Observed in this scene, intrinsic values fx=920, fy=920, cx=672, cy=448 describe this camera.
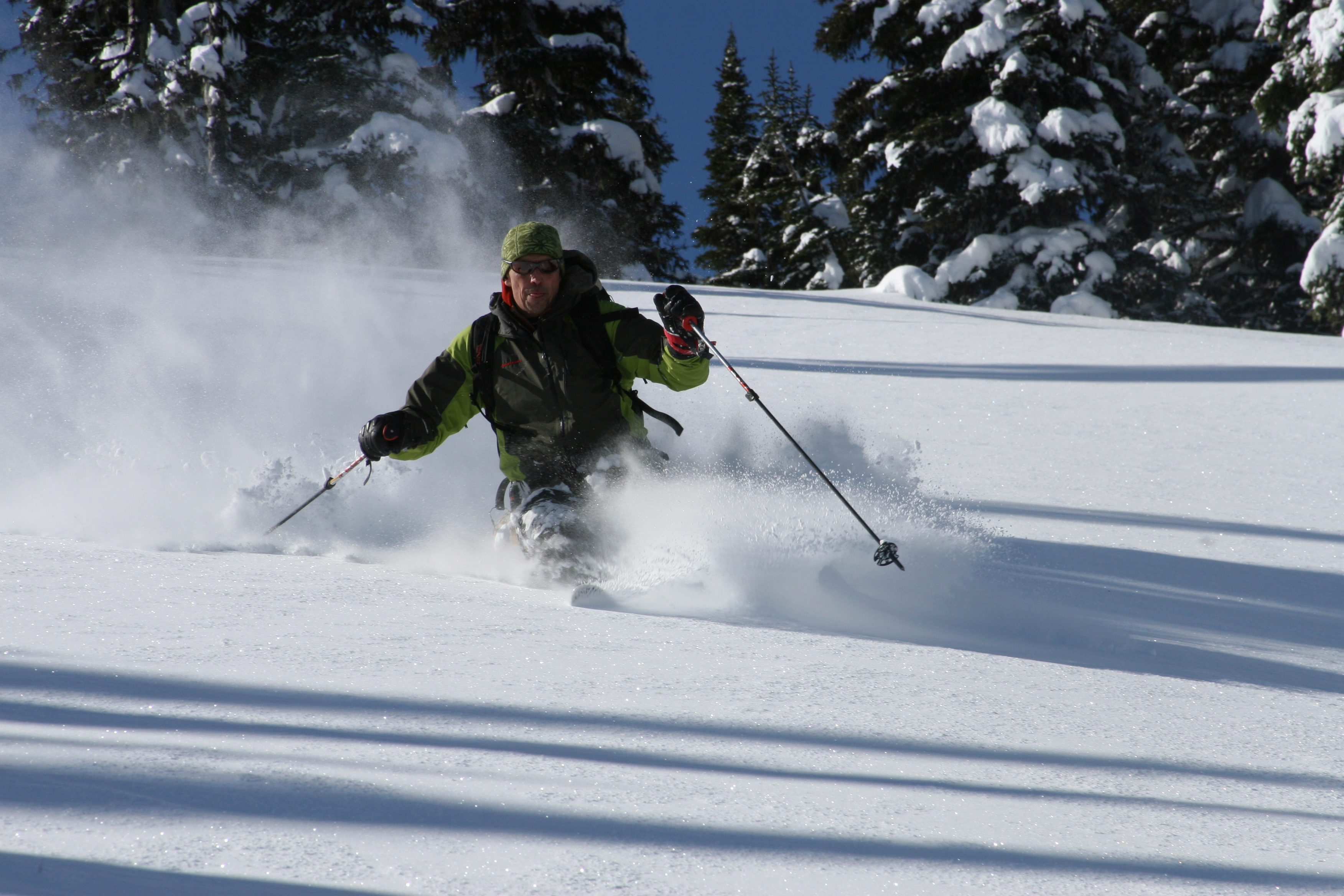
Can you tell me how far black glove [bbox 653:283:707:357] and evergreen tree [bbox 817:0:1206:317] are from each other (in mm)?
15082

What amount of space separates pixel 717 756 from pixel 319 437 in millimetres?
4231

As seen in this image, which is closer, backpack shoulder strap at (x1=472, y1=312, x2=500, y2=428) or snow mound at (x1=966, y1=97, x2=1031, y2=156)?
backpack shoulder strap at (x1=472, y1=312, x2=500, y2=428)

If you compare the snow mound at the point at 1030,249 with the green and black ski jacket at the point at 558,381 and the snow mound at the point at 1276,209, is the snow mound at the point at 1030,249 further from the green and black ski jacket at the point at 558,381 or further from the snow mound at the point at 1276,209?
the green and black ski jacket at the point at 558,381

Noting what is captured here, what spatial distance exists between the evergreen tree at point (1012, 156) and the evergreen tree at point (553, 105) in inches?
229

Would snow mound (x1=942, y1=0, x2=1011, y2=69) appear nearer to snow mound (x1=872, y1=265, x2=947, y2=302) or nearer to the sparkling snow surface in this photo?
snow mound (x1=872, y1=265, x2=947, y2=302)

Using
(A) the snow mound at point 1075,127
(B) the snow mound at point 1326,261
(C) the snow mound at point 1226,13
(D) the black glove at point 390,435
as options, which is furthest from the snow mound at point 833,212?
(D) the black glove at point 390,435

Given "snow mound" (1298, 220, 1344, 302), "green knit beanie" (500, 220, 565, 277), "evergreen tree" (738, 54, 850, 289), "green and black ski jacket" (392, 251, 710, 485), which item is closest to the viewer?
"green knit beanie" (500, 220, 565, 277)

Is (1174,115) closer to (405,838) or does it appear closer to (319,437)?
(319,437)

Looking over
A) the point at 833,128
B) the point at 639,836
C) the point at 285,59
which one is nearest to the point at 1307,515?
the point at 639,836

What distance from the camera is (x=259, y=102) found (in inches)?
805

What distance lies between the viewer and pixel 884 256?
923 inches

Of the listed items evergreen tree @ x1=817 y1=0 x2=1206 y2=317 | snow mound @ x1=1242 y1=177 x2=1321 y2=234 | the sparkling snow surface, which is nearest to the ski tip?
the sparkling snow surface

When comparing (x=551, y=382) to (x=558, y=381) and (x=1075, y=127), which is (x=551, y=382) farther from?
(x=1075, y=127)

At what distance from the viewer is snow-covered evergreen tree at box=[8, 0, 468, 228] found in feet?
61.1
